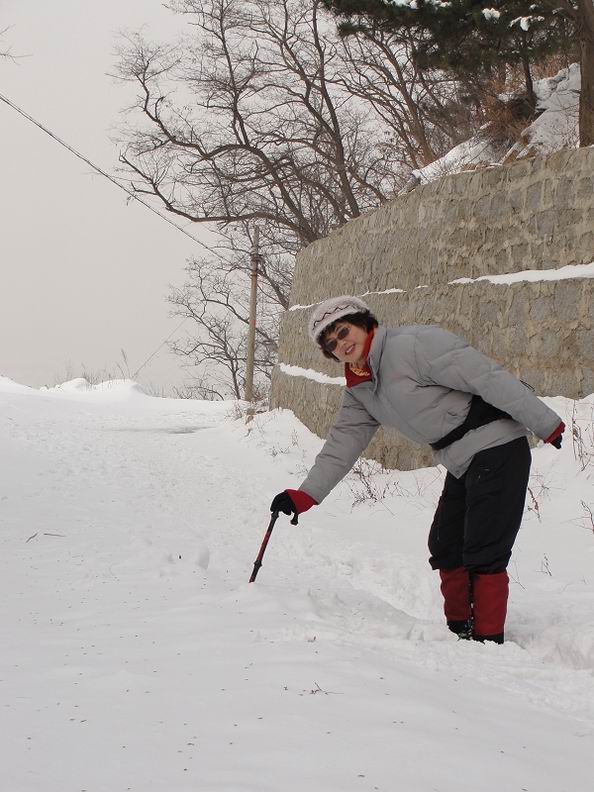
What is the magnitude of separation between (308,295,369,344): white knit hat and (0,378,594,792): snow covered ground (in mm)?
1240

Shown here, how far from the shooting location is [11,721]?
226cm

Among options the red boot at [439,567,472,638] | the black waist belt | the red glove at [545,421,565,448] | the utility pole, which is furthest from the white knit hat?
the utility pole

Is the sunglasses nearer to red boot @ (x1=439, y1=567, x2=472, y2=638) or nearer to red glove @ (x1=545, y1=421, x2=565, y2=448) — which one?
red glove @ (x1=545, y1=421, x2=565, y2=448)

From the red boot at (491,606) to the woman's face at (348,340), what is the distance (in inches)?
44.1

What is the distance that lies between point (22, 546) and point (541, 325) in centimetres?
470

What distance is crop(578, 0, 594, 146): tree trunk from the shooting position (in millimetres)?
8856

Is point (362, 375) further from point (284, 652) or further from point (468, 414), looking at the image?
point (284, 652)

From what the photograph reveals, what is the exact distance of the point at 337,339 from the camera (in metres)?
3.52

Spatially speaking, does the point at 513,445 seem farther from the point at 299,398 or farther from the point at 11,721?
the point at 299,398

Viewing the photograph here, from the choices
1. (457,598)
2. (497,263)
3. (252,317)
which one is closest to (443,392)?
(457,598)

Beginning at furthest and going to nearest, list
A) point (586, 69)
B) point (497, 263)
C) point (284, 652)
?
1. point (586, 69)
2. point (497, 263)
3. point (284, 652)

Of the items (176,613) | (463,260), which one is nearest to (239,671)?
(176,613)

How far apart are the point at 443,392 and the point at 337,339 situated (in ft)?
1.71

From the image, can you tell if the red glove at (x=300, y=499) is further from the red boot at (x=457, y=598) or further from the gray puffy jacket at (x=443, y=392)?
the red boot at (x=457, y=598)
